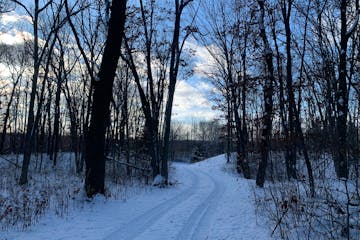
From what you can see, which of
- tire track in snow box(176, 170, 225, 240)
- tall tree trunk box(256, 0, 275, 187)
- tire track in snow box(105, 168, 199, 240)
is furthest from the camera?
tall tree trunk box(256, 0, 275, 187)

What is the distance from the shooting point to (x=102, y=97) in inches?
334

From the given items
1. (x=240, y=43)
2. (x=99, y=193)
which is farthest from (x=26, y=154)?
(x=240, y=43)

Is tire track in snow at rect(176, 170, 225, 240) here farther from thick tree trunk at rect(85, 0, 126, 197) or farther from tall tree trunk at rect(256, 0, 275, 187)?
tall tree trunk at rect(256, 0, 275, 187)

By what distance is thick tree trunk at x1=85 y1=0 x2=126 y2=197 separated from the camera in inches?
330

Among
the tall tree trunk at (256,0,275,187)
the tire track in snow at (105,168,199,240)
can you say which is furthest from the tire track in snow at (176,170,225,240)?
the tall tree trunk at (256,0,275,187)

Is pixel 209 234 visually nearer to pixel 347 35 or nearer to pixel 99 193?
pixel 99 193

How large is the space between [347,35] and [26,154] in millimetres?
15522

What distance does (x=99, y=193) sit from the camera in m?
8.21

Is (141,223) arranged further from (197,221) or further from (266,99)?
(266,99)

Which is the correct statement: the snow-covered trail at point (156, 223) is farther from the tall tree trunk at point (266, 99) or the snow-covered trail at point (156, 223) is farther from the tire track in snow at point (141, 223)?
the tall tree trunk at point (266, 99)

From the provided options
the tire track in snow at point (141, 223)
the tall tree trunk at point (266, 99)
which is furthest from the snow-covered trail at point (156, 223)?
the tall tree trunk at point (266, 99)

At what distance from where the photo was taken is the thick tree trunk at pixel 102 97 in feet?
27.5

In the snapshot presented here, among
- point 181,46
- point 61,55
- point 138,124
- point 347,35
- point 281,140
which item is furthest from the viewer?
point 138,124

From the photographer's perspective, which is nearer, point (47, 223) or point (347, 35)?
point (47, 223)
